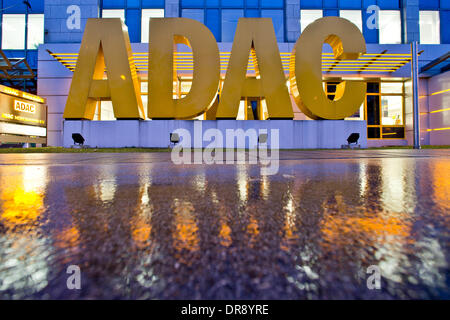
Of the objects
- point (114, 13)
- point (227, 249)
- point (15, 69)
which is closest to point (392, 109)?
point (114, 13)

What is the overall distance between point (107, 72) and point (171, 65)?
2903 millimetres

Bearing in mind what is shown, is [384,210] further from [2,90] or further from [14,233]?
[2,90]

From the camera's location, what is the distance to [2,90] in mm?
13641

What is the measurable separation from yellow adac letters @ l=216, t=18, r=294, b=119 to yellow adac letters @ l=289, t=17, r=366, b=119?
802 mm

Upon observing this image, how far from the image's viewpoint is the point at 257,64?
11.4 m

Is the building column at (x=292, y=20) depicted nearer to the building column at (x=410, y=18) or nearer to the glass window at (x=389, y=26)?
the glass window at (x=389, y=26)

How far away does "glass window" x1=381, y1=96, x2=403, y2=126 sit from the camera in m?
18.0

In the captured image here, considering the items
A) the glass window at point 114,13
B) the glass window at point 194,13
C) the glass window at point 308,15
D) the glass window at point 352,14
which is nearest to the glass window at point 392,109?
the glass window at point 352,14

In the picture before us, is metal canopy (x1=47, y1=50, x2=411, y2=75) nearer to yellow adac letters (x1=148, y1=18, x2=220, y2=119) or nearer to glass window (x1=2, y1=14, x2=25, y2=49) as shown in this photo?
yellow adac letters (x1=148, y1=18, x2=220, y2=119)

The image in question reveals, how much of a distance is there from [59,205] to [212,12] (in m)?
19.4

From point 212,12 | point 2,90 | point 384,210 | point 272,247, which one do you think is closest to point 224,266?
point 272,247

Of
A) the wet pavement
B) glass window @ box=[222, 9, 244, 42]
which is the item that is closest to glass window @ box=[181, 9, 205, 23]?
glass window @ box=[222, 9, 244, 42]

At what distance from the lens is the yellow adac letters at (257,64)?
11.2m

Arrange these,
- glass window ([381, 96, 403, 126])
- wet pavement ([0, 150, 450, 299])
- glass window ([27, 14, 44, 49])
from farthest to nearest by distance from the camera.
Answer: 1. glass window ([381, 96, 403, 126])
2. glass window ([27, 14, 44, 49])
3. wet pavement ([0, 150, 450, 299])
